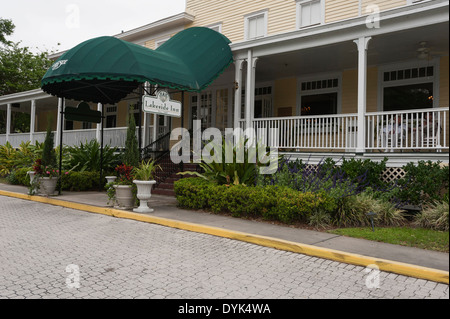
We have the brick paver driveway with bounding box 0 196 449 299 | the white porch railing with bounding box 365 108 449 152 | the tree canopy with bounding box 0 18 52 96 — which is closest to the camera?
the brick paver driveway with bounding box 0 196 449 299

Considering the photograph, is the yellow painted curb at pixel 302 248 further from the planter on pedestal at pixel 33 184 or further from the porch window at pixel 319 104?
the porch window at pixel 319 104

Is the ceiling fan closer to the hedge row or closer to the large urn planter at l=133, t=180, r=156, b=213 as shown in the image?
the hedge row

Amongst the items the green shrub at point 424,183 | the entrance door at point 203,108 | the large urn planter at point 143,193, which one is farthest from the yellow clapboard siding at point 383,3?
the large urn planter at point 143,193

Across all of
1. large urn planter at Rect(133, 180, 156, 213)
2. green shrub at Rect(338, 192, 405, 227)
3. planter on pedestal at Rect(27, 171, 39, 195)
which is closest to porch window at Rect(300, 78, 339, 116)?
green shrub at Rect(338, 192, 405, 227)

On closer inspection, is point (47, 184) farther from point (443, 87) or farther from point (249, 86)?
point (443, 87)

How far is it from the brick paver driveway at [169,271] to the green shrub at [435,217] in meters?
2.87

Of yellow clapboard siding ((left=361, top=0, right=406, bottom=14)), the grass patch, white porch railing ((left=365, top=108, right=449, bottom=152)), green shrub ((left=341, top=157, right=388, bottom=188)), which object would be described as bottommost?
the grass patch

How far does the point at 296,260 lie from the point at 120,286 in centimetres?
253

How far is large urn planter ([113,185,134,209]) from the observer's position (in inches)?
Answer: 357

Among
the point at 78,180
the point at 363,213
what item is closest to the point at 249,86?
the point at 363,213

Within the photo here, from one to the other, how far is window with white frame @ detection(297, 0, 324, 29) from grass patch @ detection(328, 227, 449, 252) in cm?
959

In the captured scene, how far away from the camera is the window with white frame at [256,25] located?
15.2 meters

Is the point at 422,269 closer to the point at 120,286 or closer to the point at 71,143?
the point at 120,286

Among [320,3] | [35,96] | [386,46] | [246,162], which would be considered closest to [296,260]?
[246,162]
